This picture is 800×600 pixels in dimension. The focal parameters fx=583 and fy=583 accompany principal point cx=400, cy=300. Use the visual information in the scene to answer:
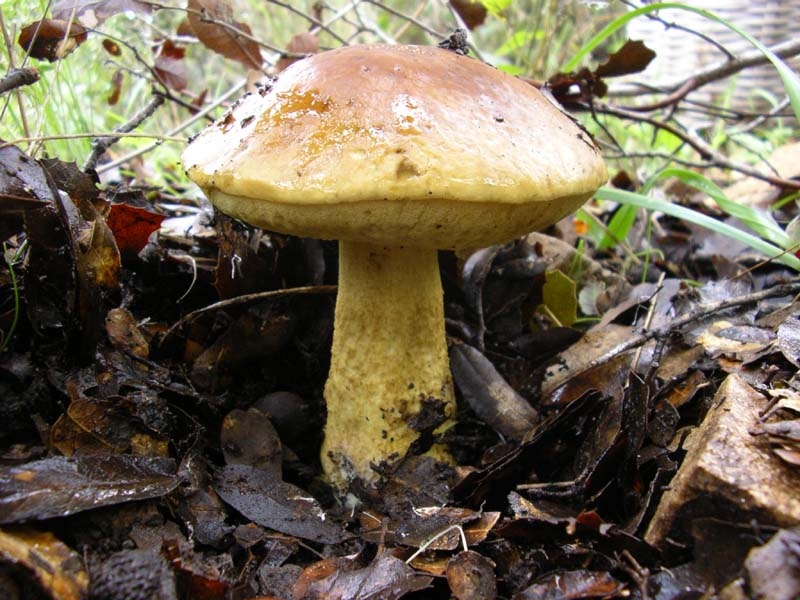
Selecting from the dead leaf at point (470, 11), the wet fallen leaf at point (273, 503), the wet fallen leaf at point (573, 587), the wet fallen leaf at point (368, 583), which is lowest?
the wet fallen leaf at point (273, 503)

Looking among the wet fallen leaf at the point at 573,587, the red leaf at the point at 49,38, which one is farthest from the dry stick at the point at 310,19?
the wet fallen leaf at the point at 573,587

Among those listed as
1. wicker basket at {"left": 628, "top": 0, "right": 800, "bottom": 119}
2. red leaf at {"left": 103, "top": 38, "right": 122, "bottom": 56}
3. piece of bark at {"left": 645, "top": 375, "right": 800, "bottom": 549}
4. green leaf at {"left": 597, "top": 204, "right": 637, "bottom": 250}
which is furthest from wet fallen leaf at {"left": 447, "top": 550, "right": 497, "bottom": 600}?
wicker basket at {"left": 628, "top": 0, "right": 800, "bottom": 119}

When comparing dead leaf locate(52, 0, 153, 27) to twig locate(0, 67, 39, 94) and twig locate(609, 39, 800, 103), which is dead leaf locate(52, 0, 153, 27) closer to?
twig locate(0, 67, 39, 94)

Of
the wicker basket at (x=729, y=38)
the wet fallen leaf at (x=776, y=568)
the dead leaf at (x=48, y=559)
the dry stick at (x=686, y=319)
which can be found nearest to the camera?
the wet fallen leaf at (x=776, y=568)

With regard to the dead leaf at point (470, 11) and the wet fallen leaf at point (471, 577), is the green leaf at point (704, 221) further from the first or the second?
the wet fallen leaf at point (471, 577)

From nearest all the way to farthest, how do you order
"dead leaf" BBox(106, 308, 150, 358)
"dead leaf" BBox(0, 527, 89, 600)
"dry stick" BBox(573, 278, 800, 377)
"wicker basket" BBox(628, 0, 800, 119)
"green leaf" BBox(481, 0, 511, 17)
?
"dead leaf" BBox(0, 527, 89, 600) → "dead leaf" BBox(106, 308, 150, 358) → "dry stick" BBox(573, 278, 800, 377) → "green leaf" BBox(481, 0, 511, 17) → "wicker basket" BBox(628, 0, 800, 119)

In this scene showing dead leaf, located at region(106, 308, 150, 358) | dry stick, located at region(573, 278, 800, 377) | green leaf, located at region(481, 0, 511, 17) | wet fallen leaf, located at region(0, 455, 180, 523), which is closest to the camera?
wet fallen leaf, located at region(0, 455, 180, 523)

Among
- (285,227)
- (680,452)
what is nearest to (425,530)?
(680,452)
